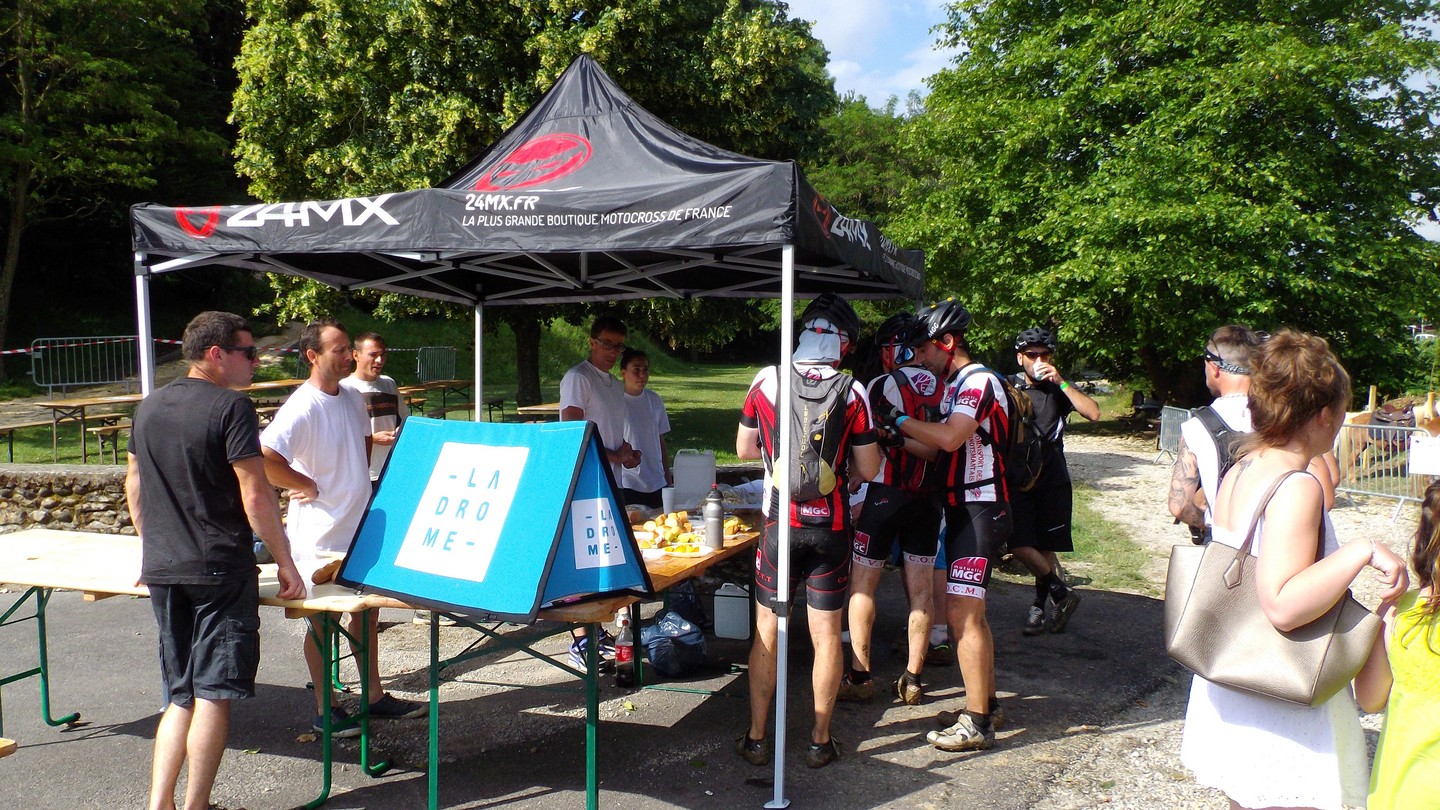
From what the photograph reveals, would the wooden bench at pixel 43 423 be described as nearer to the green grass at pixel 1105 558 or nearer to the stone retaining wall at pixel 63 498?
the stone retaining wall at pixel 63 498

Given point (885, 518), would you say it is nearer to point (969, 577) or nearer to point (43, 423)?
point (969, 577)

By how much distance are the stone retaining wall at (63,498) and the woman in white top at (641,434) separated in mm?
4584

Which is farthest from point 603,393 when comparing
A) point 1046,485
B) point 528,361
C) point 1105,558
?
point 528,361

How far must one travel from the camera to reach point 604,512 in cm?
347

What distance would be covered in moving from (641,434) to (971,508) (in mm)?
2244

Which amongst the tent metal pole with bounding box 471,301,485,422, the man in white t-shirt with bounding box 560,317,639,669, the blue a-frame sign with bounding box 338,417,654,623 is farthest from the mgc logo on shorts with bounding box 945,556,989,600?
the tent metal pole with bounding box 471,301,485,422

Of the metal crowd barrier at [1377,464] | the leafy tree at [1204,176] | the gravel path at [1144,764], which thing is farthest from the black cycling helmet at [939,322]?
the leafy tree at [1204,176]

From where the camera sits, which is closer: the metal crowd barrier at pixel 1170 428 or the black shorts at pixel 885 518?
the black shorts at pixel 885 518

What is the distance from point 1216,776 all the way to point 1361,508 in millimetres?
11294

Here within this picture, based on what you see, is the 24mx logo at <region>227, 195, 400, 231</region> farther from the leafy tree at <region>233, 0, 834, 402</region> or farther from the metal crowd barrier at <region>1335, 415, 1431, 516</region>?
the metal crowd barrier at <region>1335, 415, 1431, 516</region>

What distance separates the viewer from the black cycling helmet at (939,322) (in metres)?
4.28

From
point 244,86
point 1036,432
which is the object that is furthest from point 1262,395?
point 244,86

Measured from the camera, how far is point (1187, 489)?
152 inches

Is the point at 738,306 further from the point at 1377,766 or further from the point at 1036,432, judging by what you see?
the point at 1377,766
